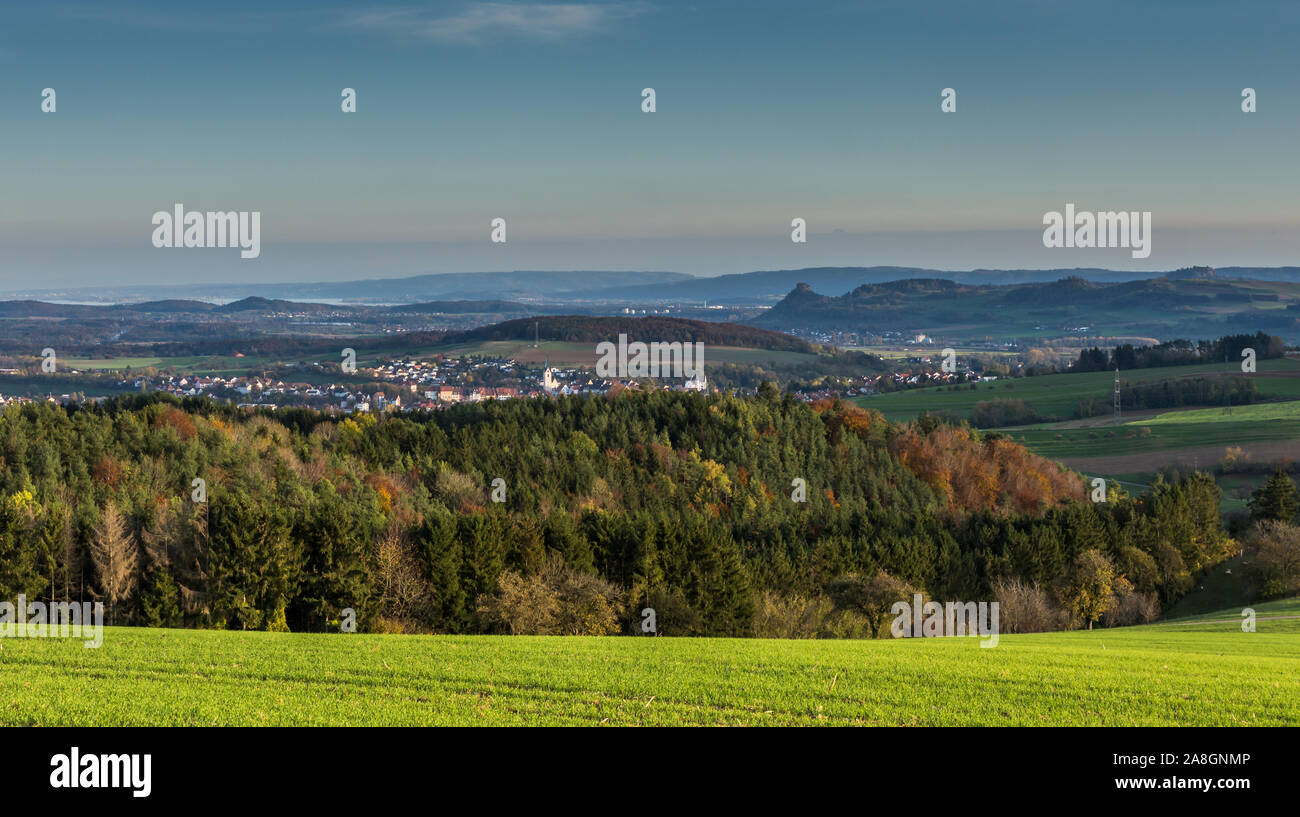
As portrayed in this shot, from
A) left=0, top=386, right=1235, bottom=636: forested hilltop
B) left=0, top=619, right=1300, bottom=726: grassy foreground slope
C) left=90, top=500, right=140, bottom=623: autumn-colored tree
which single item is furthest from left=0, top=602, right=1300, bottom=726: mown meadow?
left=90, top=500, right=140, bottom=623: autumn-colored tree

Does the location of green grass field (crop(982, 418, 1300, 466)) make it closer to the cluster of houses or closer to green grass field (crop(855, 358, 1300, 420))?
green grass field (crop(855, 358, 1300, 420))

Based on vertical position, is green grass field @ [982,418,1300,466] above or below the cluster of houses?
below

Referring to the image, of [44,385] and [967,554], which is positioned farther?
[44,385]

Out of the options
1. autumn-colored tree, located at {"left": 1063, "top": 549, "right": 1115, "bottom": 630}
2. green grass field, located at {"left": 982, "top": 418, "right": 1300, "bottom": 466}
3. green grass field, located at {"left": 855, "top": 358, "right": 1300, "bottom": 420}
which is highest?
green grass field, located at {"left": 855, "top": 358, "right": 1300, "bottom": 420}

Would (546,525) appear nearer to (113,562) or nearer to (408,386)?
(113,562)

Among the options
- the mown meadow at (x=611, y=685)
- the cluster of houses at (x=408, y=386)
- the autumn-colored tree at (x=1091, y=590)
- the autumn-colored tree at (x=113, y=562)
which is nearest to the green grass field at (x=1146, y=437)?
the cluster of houses at (x=408, y=386)
